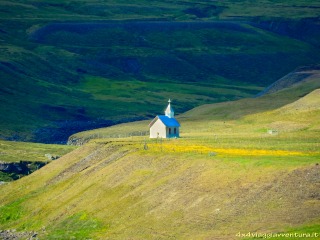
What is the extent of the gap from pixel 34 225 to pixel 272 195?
25491 millimetres

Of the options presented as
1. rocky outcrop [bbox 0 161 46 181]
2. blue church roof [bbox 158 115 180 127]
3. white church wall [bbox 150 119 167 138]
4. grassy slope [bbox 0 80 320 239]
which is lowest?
grassy slope [bbox 0 80 320 239]

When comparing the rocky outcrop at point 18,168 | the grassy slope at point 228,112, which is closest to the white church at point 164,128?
the rocky outcrop at point 18,168

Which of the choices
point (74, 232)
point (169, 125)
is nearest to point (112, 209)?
point (74, 232)

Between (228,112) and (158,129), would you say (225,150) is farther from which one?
(228,112)

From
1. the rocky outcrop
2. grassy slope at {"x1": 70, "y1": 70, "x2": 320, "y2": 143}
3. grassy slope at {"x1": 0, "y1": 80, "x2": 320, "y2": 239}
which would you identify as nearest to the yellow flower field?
grassy slope at {"x1": 0, "y1": 80, "x2": 320, "y2": 239}

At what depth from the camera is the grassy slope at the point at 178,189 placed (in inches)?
3088

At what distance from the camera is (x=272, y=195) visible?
80062mm

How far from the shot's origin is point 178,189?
293 feet

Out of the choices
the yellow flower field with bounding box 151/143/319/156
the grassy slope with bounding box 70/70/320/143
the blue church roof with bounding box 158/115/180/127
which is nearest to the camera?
the yellow flower field with bounding box 151/143/319/156

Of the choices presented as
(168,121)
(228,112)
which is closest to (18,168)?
(168,121)

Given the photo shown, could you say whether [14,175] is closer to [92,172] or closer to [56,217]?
[92,172]

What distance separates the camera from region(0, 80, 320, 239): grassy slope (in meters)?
78.4

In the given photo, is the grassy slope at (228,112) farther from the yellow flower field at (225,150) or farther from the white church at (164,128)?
the yellow flower field at (225,150)

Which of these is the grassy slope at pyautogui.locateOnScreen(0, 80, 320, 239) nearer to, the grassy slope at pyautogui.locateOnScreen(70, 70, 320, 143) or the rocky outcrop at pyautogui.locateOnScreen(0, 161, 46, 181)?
the rocky outcrop at pyautogui.locateOnScreen(0, 161, 46, 181)
